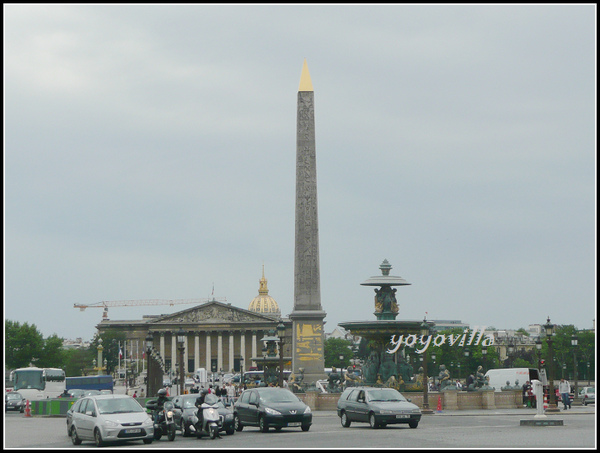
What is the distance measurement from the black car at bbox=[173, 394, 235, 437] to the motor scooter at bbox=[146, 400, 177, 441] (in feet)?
0.84

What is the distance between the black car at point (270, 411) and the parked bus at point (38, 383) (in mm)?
42617

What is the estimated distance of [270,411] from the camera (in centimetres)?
2614

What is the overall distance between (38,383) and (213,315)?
108 meters

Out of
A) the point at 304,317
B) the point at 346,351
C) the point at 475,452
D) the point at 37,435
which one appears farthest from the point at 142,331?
the point at 475,452

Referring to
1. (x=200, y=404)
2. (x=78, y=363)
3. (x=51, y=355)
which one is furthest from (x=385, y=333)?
(x=78, y=363)

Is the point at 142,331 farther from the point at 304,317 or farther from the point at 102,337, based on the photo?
the point at 304,317

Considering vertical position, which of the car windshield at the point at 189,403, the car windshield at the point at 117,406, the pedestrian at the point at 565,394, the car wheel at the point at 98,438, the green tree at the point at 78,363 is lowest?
the green tree at the point at 78,363

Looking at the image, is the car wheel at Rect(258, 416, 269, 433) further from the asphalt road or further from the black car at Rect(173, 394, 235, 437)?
the black car at Rect(173, 394, 235, 437)

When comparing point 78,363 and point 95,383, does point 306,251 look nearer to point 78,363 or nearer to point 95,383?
point 95,383

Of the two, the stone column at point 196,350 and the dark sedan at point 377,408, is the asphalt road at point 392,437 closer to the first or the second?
the dark sedan at point 377,408

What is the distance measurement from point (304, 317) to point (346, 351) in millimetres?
143561

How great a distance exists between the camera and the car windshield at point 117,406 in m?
23.6

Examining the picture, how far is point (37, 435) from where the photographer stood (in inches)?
1101

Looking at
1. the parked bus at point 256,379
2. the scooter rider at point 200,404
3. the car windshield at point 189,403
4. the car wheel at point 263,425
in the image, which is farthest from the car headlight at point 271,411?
the parked bus at point 256,379
